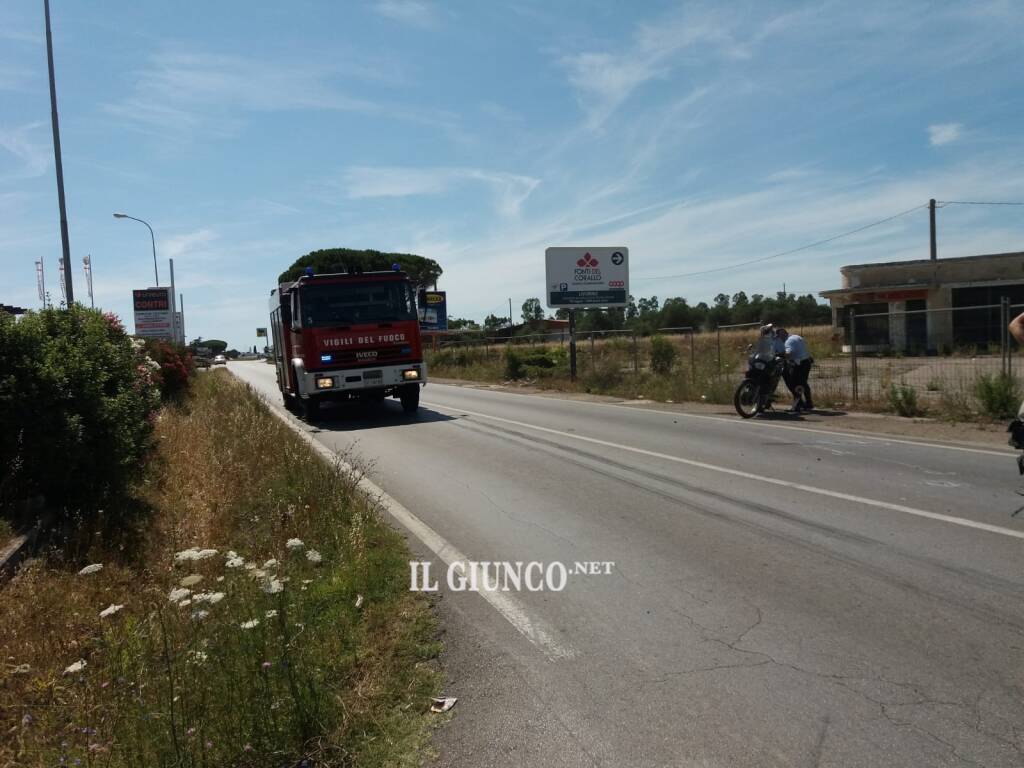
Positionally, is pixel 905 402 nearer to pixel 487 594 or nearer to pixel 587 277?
pixel 487 594

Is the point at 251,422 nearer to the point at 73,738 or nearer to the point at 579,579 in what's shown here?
the point at 579,579

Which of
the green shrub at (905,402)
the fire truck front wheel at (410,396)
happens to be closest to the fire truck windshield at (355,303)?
the fire truck front wheel at (410,396)

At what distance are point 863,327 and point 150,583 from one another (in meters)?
32.9

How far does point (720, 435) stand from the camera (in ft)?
40.0

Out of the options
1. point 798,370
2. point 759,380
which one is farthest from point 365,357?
point 798,370

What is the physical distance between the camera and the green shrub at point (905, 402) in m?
13.9

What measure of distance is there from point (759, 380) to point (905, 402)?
100 inches

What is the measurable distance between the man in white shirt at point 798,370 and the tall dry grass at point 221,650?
10657 mm

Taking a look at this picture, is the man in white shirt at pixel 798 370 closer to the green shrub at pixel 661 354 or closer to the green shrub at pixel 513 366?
the green shrub at pixel 661 354

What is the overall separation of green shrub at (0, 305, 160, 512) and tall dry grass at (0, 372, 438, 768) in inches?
22.6

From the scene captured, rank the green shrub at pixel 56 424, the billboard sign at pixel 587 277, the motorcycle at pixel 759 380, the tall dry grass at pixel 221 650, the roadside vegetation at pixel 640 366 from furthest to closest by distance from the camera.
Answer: the billboard sign at pixel 587 277, the roadside vegetation at pixel 640 366, the motorcycle at pixel 759 380, the green shrub at pixel 56 424, the tall dry grass at pixel 221 650

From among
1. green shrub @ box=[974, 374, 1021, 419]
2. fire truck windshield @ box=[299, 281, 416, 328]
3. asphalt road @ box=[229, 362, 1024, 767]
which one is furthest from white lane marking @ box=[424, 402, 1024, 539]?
green shrub @ box=[974, 374, 1021, 419]

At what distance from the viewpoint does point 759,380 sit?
14812 mm

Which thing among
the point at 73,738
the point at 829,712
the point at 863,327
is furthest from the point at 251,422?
the point at 863,327
